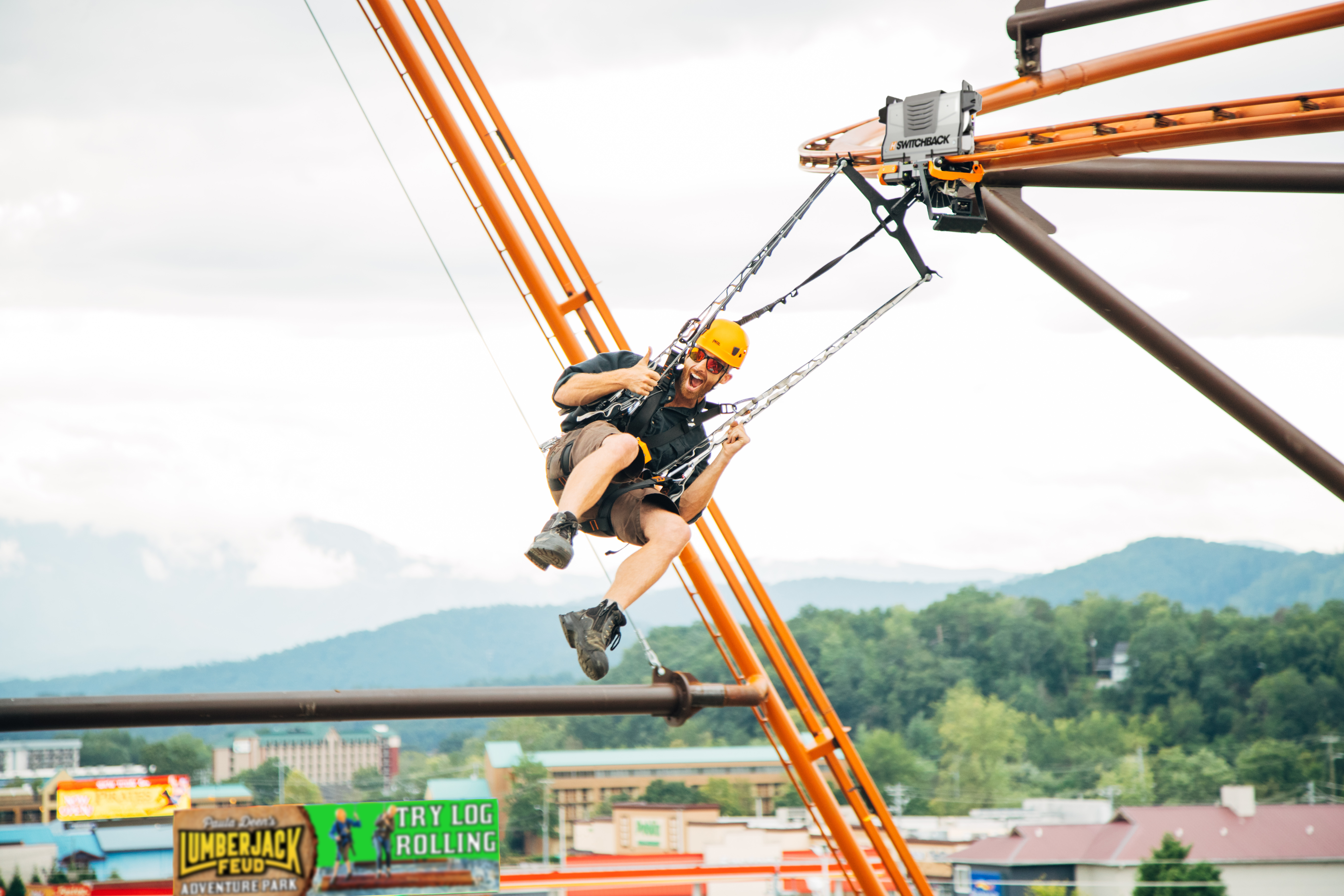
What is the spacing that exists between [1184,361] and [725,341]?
1976mm

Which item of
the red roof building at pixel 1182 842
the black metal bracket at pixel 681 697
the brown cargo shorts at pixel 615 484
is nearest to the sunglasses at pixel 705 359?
the brown cargo shorts at pixel 615 484

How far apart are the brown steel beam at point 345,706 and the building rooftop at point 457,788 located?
63979 mm

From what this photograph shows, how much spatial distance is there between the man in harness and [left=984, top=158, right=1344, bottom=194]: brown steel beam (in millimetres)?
1642

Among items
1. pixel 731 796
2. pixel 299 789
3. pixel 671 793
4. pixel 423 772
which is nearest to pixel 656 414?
pixel 671 793

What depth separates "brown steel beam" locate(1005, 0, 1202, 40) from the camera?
5.05 meters

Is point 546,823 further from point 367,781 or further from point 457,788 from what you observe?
point 367,781

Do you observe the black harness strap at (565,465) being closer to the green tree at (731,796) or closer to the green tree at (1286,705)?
the green tree at (731,796)

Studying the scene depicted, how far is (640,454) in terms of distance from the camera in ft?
19.2

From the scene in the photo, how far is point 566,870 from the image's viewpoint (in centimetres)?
4934

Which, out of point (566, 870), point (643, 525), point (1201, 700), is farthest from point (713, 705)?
point (1201, 700)

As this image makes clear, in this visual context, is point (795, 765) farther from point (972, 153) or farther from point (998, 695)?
point (998, 695)

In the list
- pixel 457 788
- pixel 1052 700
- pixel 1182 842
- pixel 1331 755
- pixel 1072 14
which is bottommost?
pixel 1182 842

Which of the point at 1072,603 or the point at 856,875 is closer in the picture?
the point at 856,875

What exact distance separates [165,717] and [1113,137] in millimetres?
4132
